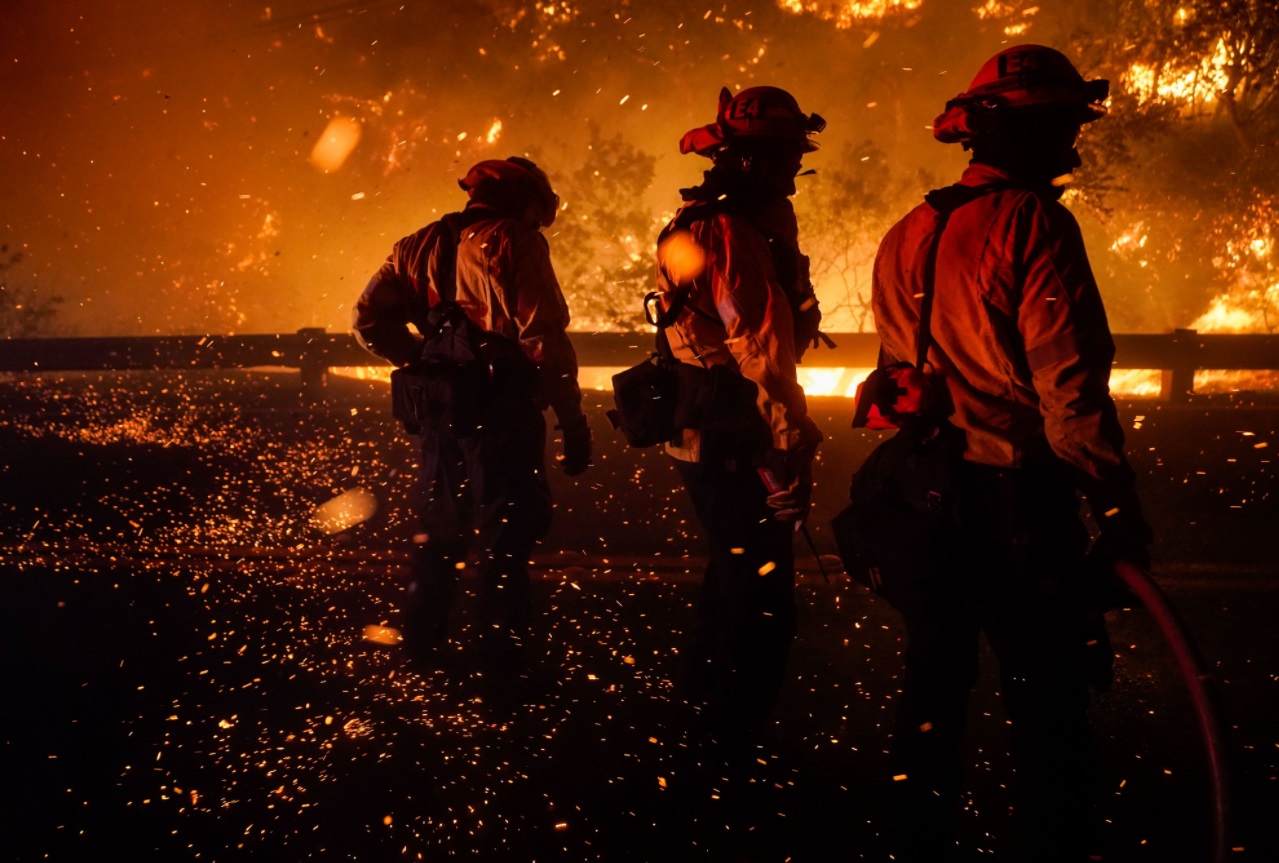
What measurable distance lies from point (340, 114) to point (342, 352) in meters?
17.8

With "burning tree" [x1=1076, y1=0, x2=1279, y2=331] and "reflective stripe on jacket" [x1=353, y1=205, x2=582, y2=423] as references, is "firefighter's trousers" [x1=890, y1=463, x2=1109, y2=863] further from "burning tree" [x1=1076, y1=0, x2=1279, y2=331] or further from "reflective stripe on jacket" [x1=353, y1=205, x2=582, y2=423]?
"burning tree" [x1=1076, y1=0, x2=1279, y2=331]

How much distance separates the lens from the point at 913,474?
2209mm

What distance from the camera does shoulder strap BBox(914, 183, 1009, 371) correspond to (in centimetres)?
213

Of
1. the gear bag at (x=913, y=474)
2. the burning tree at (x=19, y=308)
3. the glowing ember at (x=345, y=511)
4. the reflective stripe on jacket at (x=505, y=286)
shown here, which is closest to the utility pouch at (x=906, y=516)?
the gear bag at (x=913, y=474)

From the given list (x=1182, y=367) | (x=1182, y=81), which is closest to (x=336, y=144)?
(x=1182, y=81)

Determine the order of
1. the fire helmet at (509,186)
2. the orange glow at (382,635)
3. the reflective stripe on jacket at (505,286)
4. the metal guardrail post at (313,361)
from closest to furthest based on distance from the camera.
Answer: the reflective stripe on jacket at (505,286), the fire helmet at (509,186), the orange glow at (382,635), the metal guardrail post at (313,361)

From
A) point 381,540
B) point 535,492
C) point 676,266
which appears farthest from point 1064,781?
point 381,540

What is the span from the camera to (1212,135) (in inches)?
689

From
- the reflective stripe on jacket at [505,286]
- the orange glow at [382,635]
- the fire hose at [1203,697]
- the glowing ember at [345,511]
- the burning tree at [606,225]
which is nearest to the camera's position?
the fire hose at [1203,697]

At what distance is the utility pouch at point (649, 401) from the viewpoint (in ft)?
9.20

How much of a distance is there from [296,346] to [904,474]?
8.63 metres

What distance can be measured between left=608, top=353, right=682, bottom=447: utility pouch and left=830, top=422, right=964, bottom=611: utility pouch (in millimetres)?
678

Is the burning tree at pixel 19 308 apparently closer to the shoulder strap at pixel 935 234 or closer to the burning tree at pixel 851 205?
the burning tree at pixel 851 205

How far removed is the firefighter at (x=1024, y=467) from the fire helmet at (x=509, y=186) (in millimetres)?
1668
